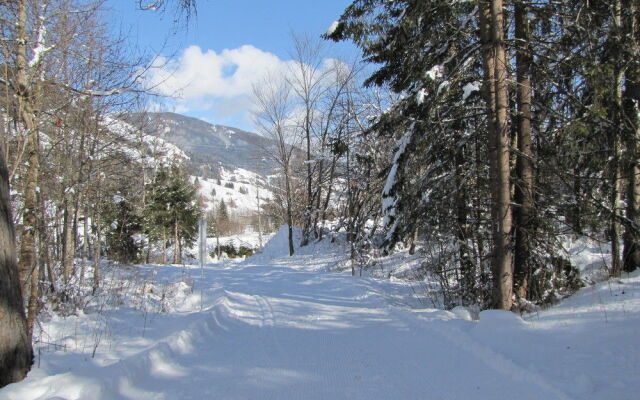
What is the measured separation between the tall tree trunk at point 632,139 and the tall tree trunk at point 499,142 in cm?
182

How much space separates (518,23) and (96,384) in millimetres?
8661

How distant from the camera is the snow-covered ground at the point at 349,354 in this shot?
368 centimetres

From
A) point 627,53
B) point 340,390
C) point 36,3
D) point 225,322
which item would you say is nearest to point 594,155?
point 627,53

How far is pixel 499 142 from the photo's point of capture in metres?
6.59

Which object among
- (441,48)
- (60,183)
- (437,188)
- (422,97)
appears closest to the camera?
(422,97)

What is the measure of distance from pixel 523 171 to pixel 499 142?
1.11 m

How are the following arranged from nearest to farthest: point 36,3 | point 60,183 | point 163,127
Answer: point 36,3 → point 60,183 → point 163,127

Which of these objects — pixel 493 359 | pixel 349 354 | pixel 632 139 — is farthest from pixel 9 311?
→ pixel 632 139

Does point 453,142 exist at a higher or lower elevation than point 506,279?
higher

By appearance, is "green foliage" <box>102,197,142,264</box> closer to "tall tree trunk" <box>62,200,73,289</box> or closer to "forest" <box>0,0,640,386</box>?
"tall tree trunk" <box>62,200,73,289</box>

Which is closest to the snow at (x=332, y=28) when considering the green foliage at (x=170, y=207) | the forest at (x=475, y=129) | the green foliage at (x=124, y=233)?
the forest at (x=475, y=129)

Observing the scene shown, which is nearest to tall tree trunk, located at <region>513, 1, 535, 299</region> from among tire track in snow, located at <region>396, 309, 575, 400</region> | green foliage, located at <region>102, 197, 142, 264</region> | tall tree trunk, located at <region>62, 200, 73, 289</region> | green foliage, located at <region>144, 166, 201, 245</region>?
tire track in snow, located at <region>396, 309, 575, 400</region>

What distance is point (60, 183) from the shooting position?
948cm

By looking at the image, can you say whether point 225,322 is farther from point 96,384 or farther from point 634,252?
point 634,252
